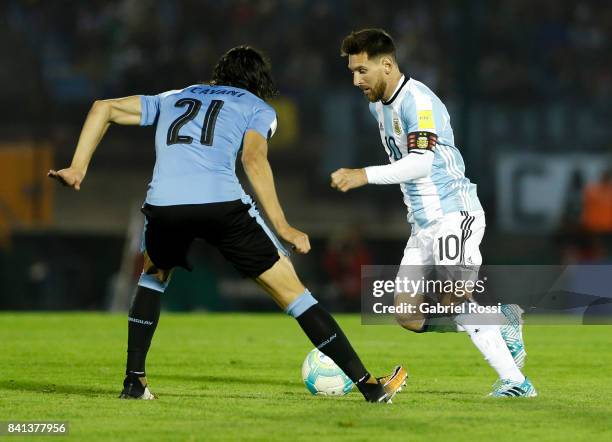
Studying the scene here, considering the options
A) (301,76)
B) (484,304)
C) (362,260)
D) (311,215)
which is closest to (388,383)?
(484,304)

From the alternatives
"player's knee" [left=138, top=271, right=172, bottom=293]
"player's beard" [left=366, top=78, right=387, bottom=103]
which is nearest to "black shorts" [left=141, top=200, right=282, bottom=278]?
"player's knee" [left=138, top=271, right=172, bottom=293]

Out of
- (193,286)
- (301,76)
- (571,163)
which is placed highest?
(301,76)

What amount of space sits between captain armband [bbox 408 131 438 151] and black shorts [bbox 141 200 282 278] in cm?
102

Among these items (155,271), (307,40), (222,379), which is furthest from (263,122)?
(307,40)

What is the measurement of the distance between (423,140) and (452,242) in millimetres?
785

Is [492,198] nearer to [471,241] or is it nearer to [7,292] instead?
[7,292]

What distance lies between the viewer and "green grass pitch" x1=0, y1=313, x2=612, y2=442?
586cm

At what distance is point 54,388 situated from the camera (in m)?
7.71

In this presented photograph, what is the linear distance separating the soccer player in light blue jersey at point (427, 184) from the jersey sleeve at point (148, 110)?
1.19 m

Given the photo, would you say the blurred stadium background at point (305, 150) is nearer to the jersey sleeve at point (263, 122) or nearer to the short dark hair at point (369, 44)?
the short dark hair at point (369, 44)

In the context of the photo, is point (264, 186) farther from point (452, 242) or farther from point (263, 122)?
point (452, 242)

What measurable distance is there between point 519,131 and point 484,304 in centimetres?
1279

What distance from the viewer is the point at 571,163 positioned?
19.6 m

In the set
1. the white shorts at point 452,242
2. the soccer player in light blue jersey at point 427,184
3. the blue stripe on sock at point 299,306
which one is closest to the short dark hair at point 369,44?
the soccer player in light blue jersey at point 427,184
